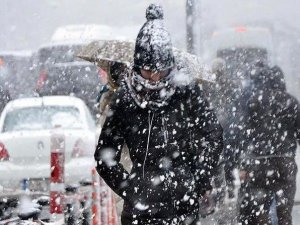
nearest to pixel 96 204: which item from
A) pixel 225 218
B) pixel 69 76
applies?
pixel 225 218

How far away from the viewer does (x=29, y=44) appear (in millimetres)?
57031

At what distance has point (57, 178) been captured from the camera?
8188 mm

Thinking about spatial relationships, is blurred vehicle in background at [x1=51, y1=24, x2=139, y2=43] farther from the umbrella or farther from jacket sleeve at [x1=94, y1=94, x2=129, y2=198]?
jacket sleeve at [x1=94, y1=94, x2=129, y2=198]

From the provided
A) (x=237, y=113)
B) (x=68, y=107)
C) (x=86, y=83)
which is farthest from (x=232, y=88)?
(x=86, y=83)

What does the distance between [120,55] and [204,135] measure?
7.75ft

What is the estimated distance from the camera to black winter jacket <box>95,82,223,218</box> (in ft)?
14.1

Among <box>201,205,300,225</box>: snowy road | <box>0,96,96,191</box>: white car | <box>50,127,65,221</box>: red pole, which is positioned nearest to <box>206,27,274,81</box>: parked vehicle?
<box>0,96,96,191</box>: white car

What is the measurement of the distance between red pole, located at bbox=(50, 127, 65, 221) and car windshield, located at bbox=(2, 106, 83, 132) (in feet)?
9.29

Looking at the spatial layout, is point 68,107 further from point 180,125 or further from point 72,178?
point 180,125

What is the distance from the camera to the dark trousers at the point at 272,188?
22.1ft

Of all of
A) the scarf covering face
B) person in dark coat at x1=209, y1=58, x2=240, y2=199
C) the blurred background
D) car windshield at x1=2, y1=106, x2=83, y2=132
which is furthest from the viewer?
the blurred background

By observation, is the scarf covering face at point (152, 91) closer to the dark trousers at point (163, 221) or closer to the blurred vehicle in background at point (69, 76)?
the dark trousers at point (163, 221)

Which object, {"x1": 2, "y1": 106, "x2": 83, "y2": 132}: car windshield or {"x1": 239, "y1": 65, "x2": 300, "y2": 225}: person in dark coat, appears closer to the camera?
{"x1": 239, "y1": 65, "x2": 300, "y2": 225}: person in dark coat

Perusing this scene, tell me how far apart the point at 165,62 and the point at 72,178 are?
663 cm
